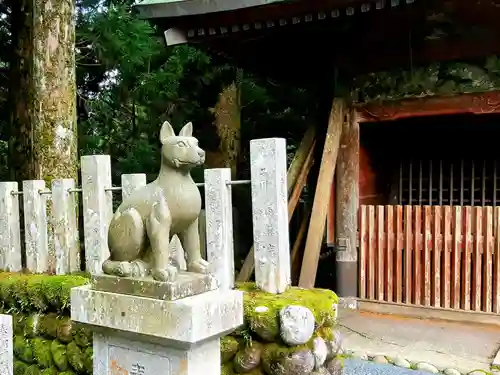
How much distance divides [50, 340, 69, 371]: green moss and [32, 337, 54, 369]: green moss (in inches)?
2.4

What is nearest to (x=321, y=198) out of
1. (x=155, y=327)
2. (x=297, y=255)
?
(x=297, y=255)

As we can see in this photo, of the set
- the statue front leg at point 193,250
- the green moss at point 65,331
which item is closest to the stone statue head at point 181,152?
the statue front leg at point 193,250

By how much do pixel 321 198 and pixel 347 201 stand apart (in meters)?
0.55

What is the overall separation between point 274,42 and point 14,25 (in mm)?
4294

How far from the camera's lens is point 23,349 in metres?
4.54

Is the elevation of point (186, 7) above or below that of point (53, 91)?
above

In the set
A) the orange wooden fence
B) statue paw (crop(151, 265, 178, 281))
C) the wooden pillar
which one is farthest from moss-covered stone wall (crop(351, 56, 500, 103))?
statue paw (crop(151, 265, 178, 281))

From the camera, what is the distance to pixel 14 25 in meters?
7.90

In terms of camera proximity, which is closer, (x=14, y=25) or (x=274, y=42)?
(x=274, y=42)

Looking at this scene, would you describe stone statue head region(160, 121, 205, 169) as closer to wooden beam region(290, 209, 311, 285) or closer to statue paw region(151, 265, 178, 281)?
statue paw region(151, 265, 178, 281)

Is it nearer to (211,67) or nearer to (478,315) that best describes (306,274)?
(478,315)

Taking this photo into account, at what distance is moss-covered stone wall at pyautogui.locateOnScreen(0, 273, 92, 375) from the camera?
4.22 m

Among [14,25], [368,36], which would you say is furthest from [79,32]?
[368,36]

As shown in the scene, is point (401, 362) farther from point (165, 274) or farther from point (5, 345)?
point (5, 345)
